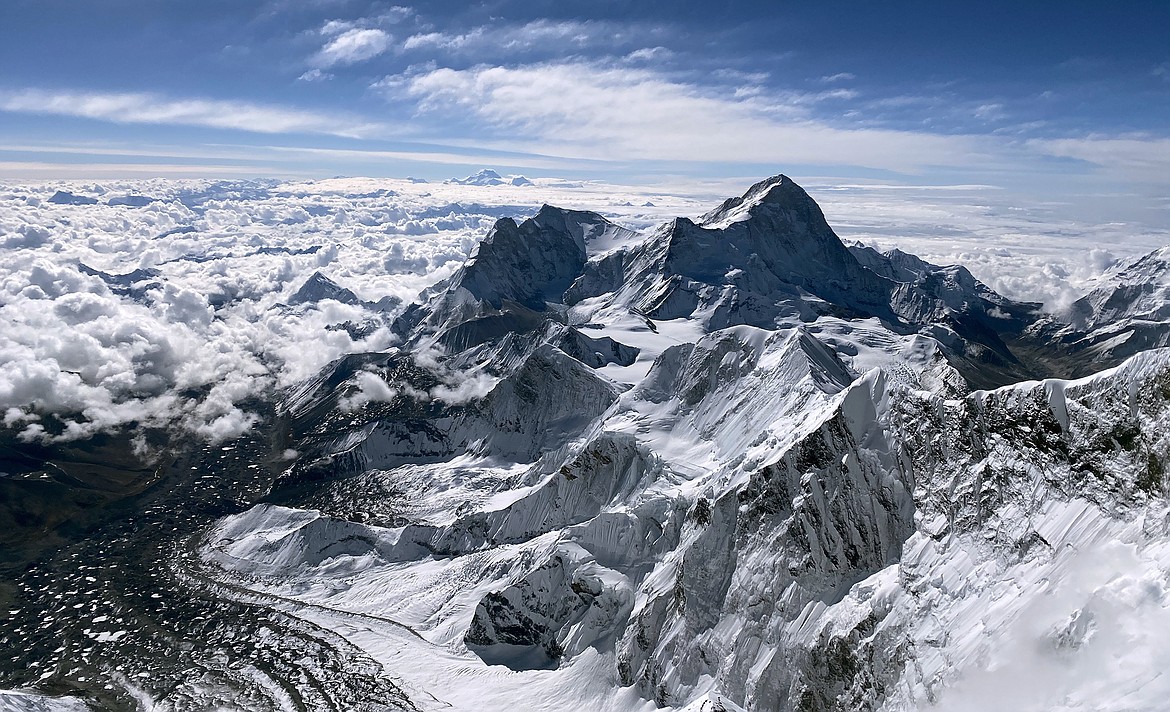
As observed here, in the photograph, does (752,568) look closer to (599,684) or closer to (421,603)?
(599,684)

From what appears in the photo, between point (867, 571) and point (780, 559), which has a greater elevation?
point (867, 571)

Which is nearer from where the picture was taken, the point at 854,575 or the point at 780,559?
the point at 854,575

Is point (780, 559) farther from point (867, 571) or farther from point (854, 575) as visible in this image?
point (867, 571)

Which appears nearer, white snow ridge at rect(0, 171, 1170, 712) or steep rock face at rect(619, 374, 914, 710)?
white snow ridge at rect(0, 171, 1170, 712)

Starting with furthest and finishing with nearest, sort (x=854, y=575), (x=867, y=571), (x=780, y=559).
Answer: (x=780, y=559), (x=854, y=575), (x=867, y=571)

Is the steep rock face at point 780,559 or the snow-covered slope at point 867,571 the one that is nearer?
the snow-covered slope at point 867,571

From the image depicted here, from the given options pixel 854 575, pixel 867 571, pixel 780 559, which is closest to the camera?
pixel 867 571

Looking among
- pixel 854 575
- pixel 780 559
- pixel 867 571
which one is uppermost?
pixel 867 571

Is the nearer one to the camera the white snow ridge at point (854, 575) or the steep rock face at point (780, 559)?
the white snow ridge at point (854, 575)

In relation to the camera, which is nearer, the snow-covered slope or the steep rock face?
the snow-covered slope

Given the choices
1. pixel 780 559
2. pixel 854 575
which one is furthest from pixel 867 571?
pixel 780 559

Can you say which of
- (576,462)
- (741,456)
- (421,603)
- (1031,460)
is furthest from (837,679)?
(421,603)
